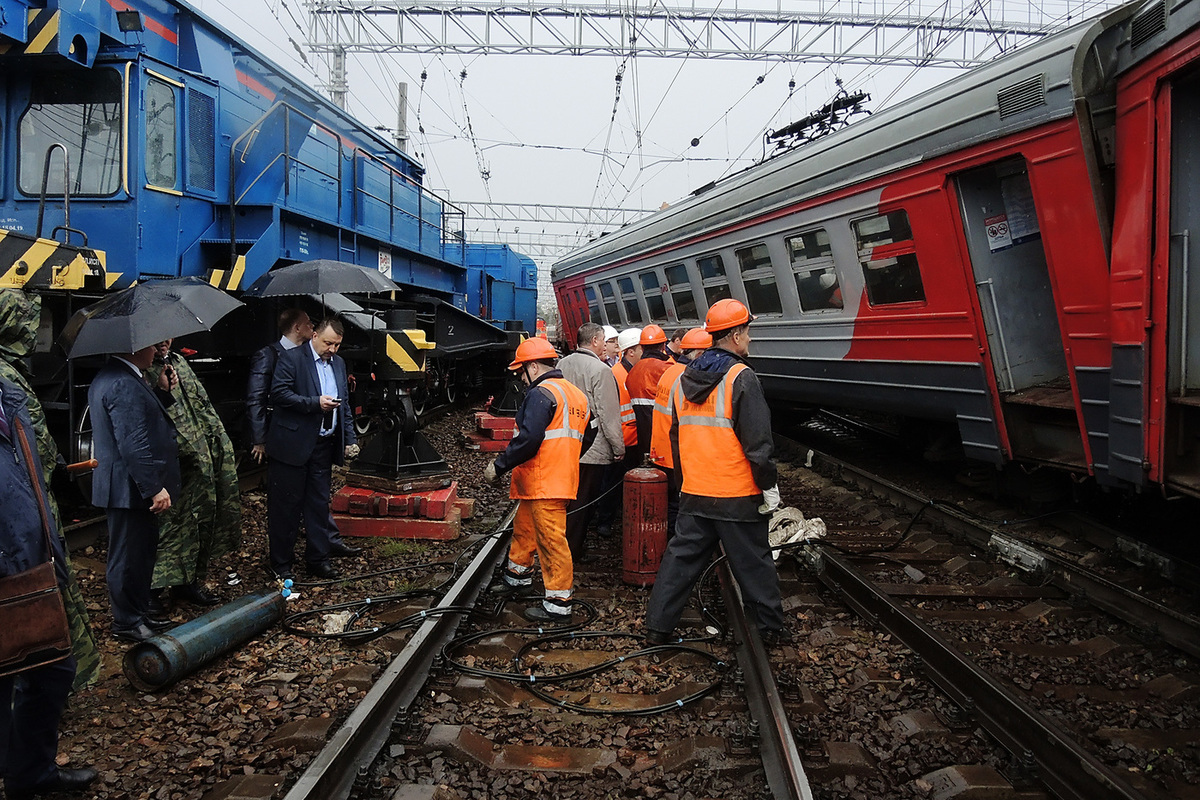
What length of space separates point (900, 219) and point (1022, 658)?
3.80m

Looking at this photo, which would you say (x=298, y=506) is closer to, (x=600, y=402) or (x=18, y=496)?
(x=600, y=402)

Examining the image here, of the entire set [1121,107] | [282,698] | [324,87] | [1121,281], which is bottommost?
[282,698]

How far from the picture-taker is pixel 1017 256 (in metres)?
6.02

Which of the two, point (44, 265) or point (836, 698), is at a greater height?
point (44, 265)

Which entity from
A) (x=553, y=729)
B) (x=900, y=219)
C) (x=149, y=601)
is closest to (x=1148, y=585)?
(x=900, y=219)

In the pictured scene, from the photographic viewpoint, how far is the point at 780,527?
6273 millimetres

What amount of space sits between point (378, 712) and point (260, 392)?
2.87 metres

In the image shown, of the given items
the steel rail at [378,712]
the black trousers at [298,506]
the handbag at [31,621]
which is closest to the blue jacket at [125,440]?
the black trousers at [298,506]

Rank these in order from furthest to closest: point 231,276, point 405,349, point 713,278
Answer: point 713,278 < point 231,276 < point 405,349

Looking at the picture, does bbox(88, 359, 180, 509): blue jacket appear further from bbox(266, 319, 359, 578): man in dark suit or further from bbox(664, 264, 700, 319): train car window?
bbox(664, 264, 700, 319): train car window

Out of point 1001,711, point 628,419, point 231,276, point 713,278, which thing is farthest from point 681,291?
point 1001,711

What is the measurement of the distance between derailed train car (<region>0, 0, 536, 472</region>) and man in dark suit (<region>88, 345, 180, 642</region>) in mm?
1774

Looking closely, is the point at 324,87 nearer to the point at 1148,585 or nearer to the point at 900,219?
the point at 900,219

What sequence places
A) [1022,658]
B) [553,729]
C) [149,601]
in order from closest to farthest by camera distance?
[553,729] < [1022,658] < [149,601]
